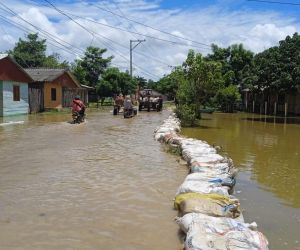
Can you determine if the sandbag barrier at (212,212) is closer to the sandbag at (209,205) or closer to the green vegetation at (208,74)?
the sandbag at (209,205)

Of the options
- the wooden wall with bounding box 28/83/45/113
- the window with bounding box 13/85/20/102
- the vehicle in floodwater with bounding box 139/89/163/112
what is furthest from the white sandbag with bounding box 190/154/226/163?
the vehicle in floodwater with bounding box 139/89/163/112

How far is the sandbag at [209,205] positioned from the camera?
5.68 meters

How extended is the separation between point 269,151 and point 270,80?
50.5ft

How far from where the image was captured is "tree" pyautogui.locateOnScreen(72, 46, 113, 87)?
4556 centimetres

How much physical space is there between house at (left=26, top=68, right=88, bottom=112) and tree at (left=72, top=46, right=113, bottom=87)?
958 centimetres

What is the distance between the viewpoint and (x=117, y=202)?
6.74 metres

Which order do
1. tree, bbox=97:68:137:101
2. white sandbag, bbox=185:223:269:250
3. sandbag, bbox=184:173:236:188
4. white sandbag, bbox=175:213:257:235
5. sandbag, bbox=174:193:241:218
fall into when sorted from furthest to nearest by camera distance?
tree, bbox=97:68:137:101 < sandbag, bbox=184:173:236:188 < sandbag, bbox=174:193:241:218 < white sandbag, bbox=175:213:257:235 < white sandbag, bbox=185:223:269:250

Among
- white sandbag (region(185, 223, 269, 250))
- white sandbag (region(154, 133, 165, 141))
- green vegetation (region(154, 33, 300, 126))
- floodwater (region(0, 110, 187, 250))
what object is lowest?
floodwater (region(0, 110, 187, 250))

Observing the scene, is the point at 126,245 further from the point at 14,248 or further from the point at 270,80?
A: the point at 270,80

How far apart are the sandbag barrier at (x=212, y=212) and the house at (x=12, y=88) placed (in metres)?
17.8

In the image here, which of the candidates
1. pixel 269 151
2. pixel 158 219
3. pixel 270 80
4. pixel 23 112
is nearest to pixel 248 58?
pixel 270 80

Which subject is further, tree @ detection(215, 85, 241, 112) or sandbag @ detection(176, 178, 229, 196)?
tree @ detection(215, 85, 241, 112)

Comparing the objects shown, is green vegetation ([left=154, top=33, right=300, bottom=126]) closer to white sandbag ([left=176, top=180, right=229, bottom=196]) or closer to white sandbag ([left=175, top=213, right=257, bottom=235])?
white sandbag ([left=176, top=180, right=229, bottom=196])

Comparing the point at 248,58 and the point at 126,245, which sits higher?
the point at 248,58
